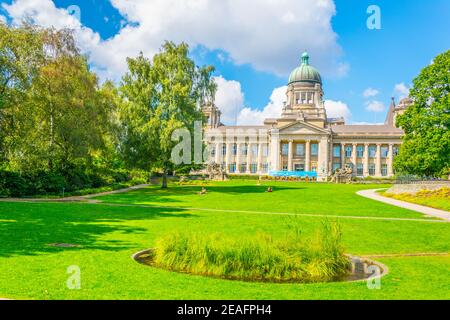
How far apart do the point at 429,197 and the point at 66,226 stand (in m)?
30.4

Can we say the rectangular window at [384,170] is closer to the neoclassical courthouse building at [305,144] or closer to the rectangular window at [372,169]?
the neoclassical courthouse building at [305,144]

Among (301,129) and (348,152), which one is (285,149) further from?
(348,152)

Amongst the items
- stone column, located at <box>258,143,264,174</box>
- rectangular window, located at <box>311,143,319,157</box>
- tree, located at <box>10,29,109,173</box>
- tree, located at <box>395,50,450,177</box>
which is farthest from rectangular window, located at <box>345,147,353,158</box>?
tree, located at <box>10,29,109,173</box>

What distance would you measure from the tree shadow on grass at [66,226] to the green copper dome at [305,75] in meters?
92.0

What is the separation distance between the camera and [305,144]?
9769 centimetres

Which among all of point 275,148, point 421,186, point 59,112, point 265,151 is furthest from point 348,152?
point 59,112

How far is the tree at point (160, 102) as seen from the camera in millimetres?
40531

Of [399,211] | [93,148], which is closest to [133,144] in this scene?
[93,148]

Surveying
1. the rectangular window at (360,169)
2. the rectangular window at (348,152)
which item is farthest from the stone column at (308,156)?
the rectangular window at (360,169)

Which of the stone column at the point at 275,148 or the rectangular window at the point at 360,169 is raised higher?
the stone column at the point at 275,148

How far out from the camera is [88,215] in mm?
21266

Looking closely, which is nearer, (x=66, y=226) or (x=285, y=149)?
(x=66, y=226)

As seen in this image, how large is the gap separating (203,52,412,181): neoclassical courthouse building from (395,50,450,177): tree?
159 feet

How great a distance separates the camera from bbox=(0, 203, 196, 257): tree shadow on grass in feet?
41.3
